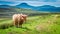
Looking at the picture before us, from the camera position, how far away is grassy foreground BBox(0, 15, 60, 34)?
5.50ft

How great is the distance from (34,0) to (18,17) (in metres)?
0.32

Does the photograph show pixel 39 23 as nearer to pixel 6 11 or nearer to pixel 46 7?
pixel 46 7

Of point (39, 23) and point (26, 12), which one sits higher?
point (26, 12)

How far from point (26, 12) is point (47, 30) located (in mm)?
367

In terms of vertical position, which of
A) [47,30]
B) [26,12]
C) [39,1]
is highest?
[39,1]

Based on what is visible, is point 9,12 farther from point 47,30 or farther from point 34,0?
point 47,30

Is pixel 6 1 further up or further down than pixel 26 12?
further up

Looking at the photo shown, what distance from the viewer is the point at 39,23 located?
67.9 inches

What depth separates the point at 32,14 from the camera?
1770mm

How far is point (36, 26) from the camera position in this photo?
171cm

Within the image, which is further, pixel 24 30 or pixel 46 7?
pixel 46 7

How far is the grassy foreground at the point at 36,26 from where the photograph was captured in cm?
168

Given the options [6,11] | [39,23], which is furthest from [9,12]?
[39,23]

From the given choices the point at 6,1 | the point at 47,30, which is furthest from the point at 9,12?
the point at 47,30
